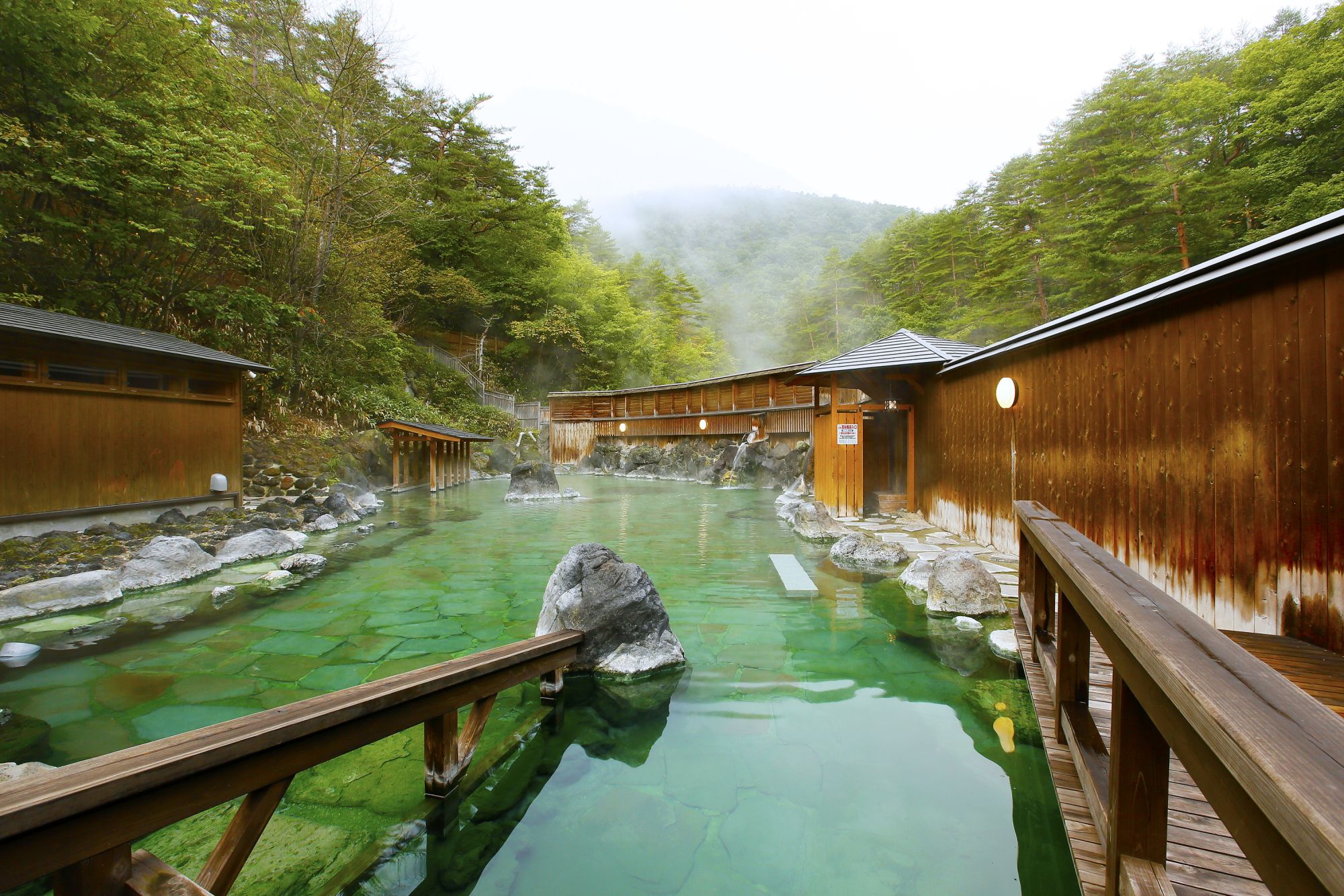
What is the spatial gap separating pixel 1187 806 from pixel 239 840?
3470 millimetres

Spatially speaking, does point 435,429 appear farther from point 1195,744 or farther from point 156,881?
point 1195,744

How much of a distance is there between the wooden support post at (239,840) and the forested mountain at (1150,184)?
2223 centimetres

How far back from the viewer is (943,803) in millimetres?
2854

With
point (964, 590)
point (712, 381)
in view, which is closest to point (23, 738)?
point (964, 590)

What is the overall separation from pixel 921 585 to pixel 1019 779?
11.3 ft

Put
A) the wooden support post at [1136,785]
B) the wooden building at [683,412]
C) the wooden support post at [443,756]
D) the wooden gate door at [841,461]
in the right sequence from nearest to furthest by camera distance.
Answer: the wooden support post at [1136,785], the wooden support post at [443,756], the wooden gate door at [841,461], the wooden building at [683,412]

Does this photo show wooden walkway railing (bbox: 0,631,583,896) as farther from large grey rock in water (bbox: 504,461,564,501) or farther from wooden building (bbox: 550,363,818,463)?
wooden building (bbox: 550,363,818,463)

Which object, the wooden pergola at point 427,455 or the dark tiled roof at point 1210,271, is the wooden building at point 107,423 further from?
the dark tiled roof at point 1210,271

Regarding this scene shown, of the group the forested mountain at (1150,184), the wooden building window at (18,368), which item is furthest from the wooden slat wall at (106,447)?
the forested mountain at (1150,184)

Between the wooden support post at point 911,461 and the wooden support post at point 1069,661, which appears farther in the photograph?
the wooden support post at point 911,461

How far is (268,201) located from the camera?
1443 centimetres

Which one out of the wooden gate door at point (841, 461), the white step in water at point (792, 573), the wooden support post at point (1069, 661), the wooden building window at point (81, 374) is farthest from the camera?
the wooden gate door at point (841, 461)

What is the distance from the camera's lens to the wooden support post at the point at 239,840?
1.95 metres

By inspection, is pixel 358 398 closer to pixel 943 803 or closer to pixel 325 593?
pixel 325 593
